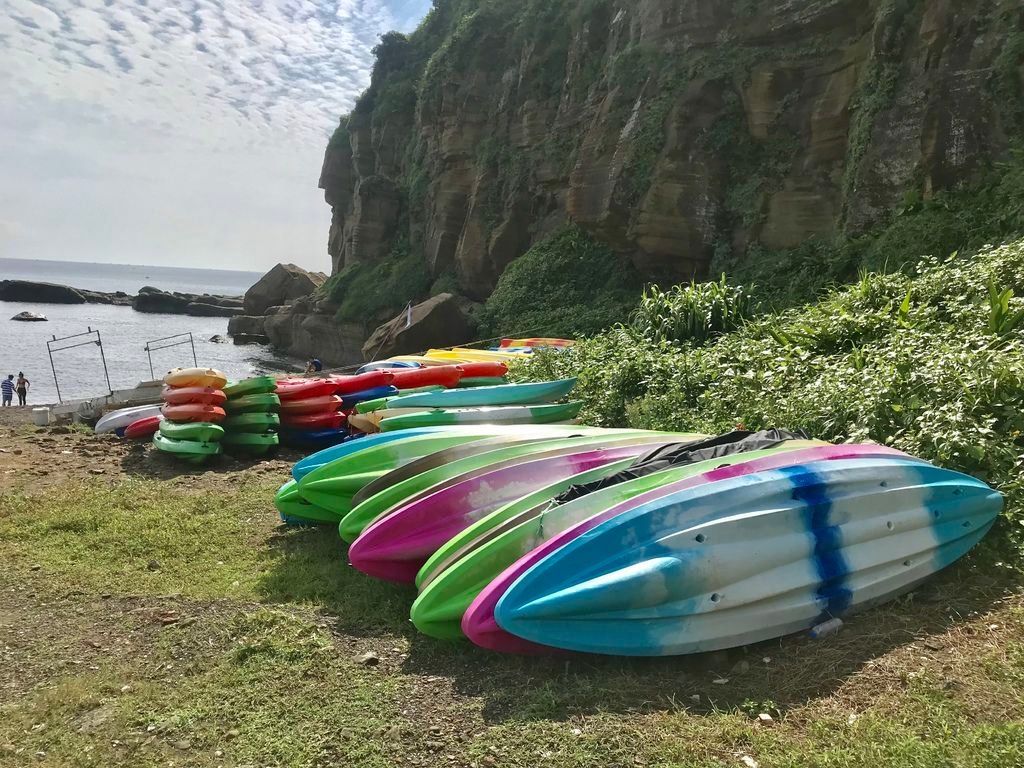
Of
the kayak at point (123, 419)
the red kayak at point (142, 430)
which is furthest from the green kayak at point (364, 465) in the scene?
the kayak at point (123, 419)

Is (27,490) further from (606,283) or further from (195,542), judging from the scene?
(606,283)

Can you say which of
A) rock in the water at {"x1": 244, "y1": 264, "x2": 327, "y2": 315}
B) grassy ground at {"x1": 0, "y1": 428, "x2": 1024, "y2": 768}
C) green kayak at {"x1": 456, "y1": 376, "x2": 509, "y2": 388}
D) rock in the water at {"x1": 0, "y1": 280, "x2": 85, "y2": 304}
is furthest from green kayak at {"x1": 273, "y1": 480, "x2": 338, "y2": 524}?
rock in the water at {"x1": 0, "y1": 280, "x2": 85, "y2": 304}

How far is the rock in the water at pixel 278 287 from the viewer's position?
4556 centimetres

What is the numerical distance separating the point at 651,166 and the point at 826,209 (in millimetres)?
4646

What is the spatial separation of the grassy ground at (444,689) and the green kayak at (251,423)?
463 centimetres

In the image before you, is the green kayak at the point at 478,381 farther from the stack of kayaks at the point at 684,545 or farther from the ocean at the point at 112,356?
the ocean at the point at 112,356

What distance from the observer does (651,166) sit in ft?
60.4

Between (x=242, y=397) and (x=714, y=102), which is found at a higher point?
(x=714, y=102)

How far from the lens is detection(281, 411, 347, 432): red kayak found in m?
9.88

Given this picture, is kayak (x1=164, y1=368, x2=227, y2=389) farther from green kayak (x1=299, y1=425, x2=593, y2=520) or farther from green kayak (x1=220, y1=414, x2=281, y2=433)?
green kayak (x1=299, y1=425, x2=593, y2=520)

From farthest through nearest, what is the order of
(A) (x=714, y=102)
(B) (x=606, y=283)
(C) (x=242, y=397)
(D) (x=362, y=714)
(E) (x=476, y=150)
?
(E) (x=476, y=150) → (B) (x=606, y=283) → (A) (x=714, y=102) → (C) (x=242, y=397) → (D) (x=362, y=714)

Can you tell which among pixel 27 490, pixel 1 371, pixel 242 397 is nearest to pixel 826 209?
pixel 242 397

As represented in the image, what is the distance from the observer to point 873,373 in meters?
5.06

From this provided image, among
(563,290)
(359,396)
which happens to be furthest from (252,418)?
(563,290)
